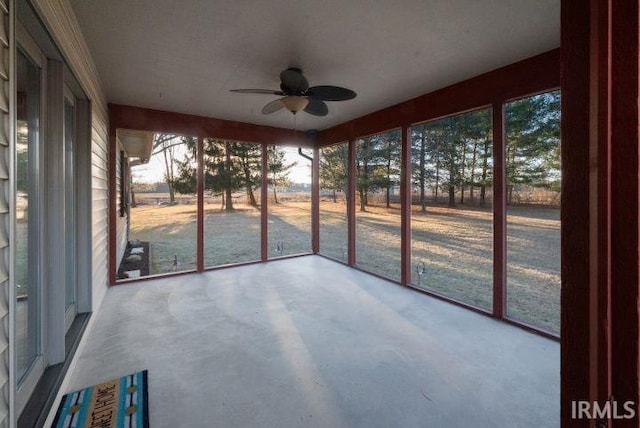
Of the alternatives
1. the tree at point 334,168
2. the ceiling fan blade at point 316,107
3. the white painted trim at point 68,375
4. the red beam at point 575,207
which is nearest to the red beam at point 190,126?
the tree at point 334,168

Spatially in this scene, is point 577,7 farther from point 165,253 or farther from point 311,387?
point 165,253

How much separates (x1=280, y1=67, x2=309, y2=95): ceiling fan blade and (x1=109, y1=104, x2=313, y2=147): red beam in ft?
7.43

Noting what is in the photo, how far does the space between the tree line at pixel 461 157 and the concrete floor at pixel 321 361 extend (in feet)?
4.82

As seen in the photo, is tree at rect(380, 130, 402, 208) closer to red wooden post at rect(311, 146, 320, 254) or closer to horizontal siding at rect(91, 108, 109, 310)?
red wooden post at rect(311, 146, 320, 254)

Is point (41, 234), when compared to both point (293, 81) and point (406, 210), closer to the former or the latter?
point (293, 81)

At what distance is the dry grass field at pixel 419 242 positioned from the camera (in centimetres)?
303

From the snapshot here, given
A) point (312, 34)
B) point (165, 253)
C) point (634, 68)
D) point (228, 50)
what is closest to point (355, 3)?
point (312, 34)

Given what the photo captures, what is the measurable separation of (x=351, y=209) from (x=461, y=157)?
1.92 m

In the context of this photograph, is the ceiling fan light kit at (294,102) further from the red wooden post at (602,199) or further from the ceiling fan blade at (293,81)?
the red wooden post at (602,199)

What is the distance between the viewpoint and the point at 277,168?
6105 millimetres

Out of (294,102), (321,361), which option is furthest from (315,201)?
(321,361)

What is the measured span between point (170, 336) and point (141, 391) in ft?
2.40

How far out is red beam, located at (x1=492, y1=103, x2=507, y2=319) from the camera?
2.92 meters

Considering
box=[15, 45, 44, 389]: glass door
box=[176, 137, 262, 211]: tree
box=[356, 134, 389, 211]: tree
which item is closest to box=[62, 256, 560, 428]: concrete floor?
box=[15, 45, 44, 389]: glass door
